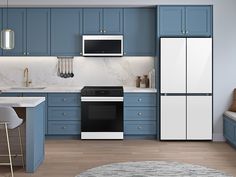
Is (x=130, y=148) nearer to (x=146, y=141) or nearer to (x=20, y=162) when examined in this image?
(x=146, y=141)

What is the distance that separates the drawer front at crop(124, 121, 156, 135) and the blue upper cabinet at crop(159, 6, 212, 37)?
4.86ft

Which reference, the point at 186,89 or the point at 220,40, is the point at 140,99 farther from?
the point at 220,40

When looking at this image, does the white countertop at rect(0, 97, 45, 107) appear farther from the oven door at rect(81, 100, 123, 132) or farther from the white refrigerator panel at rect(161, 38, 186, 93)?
the white refrigerator panel at rect(161, 38, 186, 93)

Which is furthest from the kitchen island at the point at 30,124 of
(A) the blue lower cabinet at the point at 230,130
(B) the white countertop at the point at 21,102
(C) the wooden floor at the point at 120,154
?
(A) the blue lower cabinet at the point at 230,130

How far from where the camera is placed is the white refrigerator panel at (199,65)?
7137 millimetres

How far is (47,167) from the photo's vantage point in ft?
17.8

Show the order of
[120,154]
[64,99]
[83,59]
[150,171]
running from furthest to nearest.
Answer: [83,59], [64,99], [120,154], [150,171]

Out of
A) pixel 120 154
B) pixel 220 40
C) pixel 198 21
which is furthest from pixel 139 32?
pixel 120 154

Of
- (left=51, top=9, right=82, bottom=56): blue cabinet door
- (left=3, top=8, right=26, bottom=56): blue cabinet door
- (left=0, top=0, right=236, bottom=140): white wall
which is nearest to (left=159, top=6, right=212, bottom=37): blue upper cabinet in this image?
(left=0, top=0, right=236, bottom=140): white wall

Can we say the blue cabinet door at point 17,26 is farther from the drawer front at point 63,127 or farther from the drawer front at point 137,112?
the drawer front at point 137,112

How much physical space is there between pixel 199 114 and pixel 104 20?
86.8 inches

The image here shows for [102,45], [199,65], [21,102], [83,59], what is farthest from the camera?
[83,59]

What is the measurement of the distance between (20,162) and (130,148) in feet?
6.19

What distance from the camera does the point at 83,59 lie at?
25.8ft
